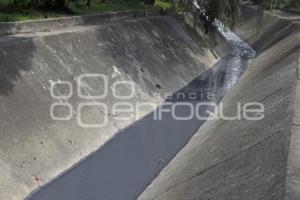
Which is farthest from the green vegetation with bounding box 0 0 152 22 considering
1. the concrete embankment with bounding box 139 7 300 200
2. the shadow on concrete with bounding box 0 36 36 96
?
the concrete embankment with bounding box 139 7 300 200

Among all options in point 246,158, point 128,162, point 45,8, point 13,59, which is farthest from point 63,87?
point 45,8

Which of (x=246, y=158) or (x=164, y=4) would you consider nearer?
(x=246, y=158)

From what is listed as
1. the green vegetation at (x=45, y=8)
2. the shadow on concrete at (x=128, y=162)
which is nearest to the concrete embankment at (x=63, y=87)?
the shadow on concrete at (x=128, y=162)

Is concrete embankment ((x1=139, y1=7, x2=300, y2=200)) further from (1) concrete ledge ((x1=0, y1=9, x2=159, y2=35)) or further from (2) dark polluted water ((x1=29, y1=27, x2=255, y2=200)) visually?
(1) concrete ledge ((x1=0, y1=9, x2=159, y2=35))

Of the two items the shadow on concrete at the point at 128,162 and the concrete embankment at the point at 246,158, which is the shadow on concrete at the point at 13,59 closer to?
the shadow on concrete at the point at 128,162

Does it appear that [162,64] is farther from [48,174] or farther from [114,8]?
[48,174]

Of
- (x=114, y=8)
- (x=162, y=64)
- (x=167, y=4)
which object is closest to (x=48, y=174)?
(x=162, y=64)

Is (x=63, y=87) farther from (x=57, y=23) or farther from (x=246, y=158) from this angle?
(x=246, y=158)
